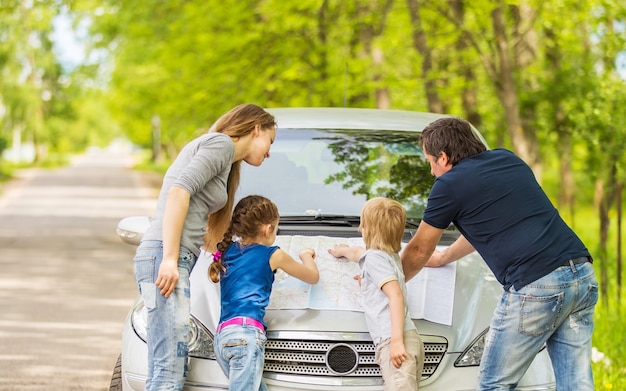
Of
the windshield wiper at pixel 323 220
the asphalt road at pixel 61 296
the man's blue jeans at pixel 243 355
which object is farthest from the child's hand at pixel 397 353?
the asphalt road at pixel 61 296

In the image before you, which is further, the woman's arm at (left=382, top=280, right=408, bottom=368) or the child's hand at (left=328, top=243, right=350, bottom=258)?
the child's hand at (left=328, top=243, right=350, bottom=258)

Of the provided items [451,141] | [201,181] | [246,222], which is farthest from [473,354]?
[201,181]

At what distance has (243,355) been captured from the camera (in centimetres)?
394

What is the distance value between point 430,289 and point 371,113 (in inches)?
76.0

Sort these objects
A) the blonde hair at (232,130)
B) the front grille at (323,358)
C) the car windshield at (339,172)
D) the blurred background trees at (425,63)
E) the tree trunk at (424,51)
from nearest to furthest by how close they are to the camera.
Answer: the front grille at (323,358) → the blonde hair at (232,130) → the car windshield at (339,172) → the blurred background trees at (425,63) → the tree trunk at (424,51)

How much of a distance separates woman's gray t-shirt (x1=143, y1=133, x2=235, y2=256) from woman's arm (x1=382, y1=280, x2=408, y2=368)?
31.9 inches

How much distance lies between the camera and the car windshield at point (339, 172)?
209 inches

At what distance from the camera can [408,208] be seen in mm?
5324

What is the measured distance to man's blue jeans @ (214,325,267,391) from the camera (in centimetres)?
392

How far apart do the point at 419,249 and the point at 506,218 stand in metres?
0.46

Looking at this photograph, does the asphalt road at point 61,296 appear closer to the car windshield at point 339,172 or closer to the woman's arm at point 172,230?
the car windshield at point 339,172

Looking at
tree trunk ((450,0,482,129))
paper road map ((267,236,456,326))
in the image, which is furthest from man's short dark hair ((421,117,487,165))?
tree trunk ((450,0,482,129))

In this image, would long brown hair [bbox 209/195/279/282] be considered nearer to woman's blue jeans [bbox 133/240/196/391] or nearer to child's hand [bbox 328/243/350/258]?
woman's blue jeans [bbox 133/240/196/391]

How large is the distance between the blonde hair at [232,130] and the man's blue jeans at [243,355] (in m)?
0.49
